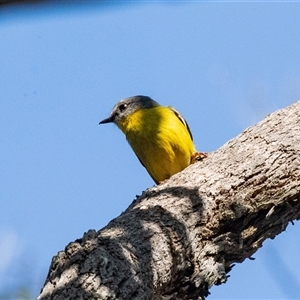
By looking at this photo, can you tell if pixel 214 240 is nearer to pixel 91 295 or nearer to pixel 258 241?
pixel 258 241

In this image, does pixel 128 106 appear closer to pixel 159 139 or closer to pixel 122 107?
pixel 122 107

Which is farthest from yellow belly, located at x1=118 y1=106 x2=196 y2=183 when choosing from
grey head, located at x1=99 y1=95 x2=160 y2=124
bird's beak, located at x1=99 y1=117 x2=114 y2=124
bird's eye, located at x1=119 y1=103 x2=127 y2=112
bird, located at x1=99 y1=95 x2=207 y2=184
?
bird's beak, located at x1=99 y1=117 x2=114 y2=124

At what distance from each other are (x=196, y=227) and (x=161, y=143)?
8.57ft

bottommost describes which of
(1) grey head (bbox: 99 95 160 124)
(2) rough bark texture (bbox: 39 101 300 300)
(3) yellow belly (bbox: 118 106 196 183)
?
(2) rough bark texture (bbox: 39 101 300 300)

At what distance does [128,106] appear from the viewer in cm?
765

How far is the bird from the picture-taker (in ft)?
20.4

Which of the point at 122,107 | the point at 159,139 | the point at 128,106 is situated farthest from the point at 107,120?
the point at 159,139

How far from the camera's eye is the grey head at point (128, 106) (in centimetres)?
748

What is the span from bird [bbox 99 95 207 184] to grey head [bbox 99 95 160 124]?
0.05m

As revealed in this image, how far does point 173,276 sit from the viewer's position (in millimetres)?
3545

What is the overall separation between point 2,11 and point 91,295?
7.95ft

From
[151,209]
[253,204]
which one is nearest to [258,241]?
[253,204]

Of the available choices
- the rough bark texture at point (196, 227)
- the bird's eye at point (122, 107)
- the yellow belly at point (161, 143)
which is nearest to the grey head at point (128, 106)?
the bird's eye at point (122, 107)

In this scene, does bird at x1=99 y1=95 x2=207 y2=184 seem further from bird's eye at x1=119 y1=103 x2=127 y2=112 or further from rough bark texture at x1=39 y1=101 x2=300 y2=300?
rough bark texture at x1=39 y1=101 x2=300 y2=300
